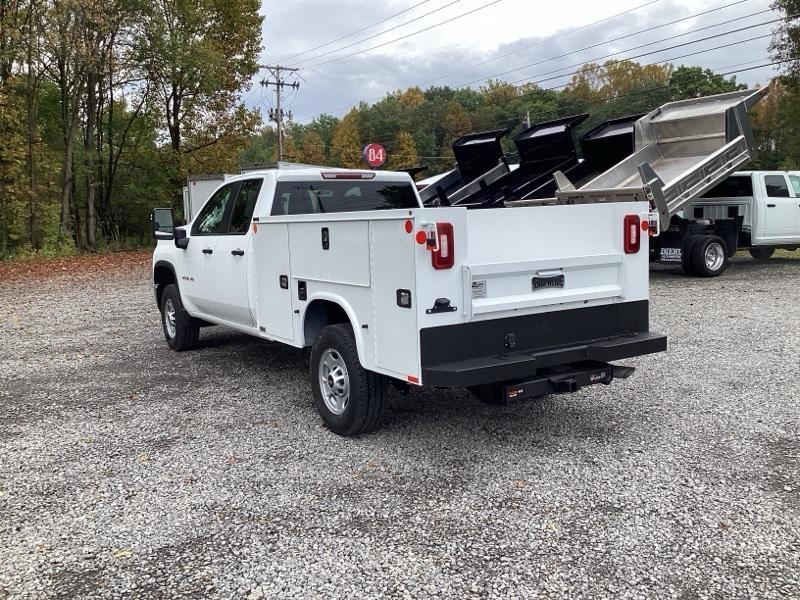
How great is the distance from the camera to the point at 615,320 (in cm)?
506

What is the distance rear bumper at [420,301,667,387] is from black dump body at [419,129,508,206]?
9.82 metres

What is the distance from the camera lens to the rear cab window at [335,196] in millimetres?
6402

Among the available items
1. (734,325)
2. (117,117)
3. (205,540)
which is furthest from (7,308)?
(117,117)

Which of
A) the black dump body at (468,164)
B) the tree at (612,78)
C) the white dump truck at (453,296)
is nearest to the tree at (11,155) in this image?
the black dump body at (468,164)

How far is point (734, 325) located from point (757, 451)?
4.92m

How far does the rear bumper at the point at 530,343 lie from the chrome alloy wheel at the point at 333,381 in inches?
40.7

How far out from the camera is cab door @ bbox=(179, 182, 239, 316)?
279 inches

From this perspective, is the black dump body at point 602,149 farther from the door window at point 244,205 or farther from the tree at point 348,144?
the tree at point 348,144

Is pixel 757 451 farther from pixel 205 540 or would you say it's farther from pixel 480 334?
pixel 205 540

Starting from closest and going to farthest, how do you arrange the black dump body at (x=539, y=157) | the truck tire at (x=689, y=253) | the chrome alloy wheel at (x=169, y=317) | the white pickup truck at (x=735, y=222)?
1. the chrome alloy wheel at (x=169, y=317)
2. the black dump body at (x=539, y=157)
3. the truck tire at (x=689, y=253)
4. the white pickup truck at (x=735, y=222)

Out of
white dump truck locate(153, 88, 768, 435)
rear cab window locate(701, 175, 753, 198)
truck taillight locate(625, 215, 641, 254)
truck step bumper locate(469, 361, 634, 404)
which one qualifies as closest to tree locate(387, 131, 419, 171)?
rear cab window locate(701, 175, 753, 198)

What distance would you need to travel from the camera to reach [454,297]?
4332 millimetres

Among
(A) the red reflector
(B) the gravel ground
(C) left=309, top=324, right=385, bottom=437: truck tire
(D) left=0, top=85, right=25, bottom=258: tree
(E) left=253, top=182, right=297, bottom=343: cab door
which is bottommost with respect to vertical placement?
(B) the gravel ground

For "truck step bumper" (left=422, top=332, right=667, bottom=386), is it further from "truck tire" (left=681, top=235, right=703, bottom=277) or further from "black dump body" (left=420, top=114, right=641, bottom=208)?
"truck tire" (left=681, top=235, right=703, bottom=277)
